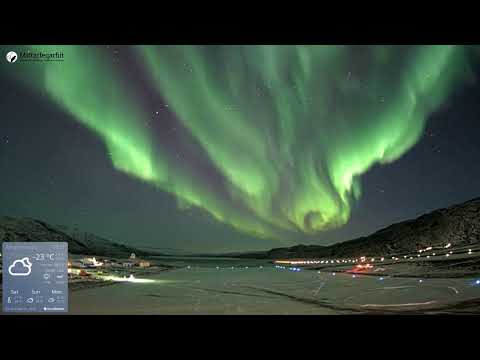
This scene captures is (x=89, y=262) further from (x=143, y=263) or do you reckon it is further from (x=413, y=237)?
(x=413, y=237)

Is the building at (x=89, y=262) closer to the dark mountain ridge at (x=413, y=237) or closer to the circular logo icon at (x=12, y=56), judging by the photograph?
the dark mountain ridge at (x=413, y=237)

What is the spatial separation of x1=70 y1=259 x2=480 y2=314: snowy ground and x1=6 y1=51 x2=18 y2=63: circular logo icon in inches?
107

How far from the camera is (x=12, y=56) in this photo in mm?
4031

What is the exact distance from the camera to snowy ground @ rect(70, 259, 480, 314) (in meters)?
4.04

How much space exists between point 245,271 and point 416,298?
6.69 ft
